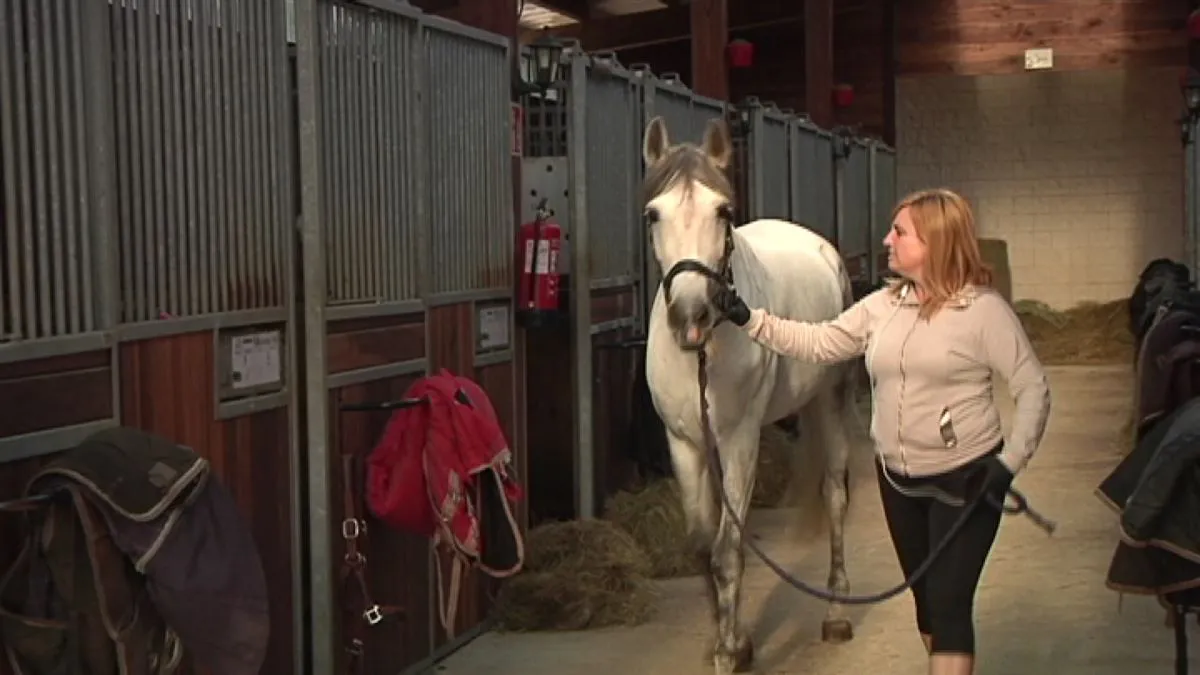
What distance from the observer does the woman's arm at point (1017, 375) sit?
284cm

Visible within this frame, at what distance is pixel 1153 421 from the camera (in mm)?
3312

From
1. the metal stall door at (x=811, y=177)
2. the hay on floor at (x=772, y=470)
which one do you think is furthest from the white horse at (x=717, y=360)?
the metal stall door at (x=811, y=177)

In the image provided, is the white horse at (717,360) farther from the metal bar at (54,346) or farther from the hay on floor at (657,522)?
the metal bar at (54,346)

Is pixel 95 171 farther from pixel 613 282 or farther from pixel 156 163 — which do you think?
pixel 613 282

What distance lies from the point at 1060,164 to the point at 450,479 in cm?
1200

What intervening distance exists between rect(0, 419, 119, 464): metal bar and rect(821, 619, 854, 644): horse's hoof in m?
2.44

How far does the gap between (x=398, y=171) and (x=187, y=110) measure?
99 cm

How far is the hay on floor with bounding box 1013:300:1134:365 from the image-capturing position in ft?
43.5

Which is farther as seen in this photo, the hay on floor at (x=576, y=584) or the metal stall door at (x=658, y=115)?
the metal stall door at (x=658, y=115)

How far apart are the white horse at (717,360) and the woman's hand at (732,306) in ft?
0.09

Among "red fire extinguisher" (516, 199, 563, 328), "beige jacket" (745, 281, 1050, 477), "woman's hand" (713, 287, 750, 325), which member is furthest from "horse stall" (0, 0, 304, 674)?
"red fire extinguisher" (516, 199, 563, 328)

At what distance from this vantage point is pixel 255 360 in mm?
3082

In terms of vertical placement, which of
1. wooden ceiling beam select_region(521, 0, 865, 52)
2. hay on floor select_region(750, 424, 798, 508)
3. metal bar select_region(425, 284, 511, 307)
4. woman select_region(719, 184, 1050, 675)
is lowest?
hay on floor select_region(750, 424, 798, 508)

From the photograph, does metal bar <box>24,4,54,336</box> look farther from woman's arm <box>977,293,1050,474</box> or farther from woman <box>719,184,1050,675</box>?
woman's arm <box>977,293,1050,474</box>
